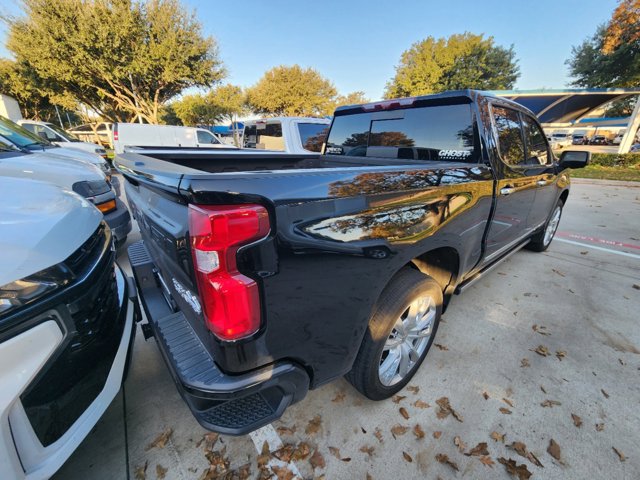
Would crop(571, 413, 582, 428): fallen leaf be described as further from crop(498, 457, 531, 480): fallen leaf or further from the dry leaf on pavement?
the dry leaf on pavement

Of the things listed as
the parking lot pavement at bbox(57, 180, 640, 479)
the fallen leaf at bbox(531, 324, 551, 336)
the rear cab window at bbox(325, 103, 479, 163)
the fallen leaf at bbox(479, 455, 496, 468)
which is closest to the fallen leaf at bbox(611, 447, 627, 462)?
the parking lot pavement at bbox(57, 180, 640, 479)

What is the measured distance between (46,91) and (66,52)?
7.45 meters

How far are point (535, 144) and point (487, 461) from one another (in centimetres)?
321

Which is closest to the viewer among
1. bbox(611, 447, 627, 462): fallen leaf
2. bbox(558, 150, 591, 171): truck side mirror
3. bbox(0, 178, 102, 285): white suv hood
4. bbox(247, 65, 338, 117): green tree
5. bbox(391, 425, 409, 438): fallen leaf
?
bbox(0, 178, 102, 285): white suv hood

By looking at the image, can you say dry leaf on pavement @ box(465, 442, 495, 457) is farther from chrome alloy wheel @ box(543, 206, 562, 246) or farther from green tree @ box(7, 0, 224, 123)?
green tree @ box(7, 0, 224, 123)

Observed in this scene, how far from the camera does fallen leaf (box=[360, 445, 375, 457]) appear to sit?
1.74 meters

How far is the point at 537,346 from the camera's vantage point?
8.54ft

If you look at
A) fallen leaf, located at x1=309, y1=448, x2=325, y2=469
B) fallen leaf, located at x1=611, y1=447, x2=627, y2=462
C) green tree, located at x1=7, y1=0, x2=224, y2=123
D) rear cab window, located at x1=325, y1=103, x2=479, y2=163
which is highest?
green tree, located at x1=7, y1=0, x2=224, y2=123

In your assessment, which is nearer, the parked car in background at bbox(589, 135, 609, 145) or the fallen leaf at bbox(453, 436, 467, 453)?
the fallen leaf at bbox(453, 436, 467, 453)

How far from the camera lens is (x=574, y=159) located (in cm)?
363

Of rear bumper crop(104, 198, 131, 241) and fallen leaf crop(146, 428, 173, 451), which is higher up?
rear bumper crop(104, 198, 131, 241)

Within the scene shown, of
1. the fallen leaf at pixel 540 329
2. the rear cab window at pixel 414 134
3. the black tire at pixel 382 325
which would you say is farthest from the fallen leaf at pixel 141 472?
the fallen leaf at pixel 540 329

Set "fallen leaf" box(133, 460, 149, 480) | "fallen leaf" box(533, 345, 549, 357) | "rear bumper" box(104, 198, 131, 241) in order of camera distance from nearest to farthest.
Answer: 1. "fallen leaf" box(133, 460, 149, 480)
2. "fallen leaf" box(533, 345, 549, 357)
3. "rear bumper" box(104, 198, 131, 241)

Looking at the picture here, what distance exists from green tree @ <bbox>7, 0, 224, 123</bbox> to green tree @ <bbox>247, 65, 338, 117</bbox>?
1328 cm
